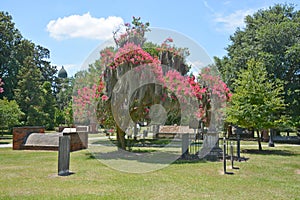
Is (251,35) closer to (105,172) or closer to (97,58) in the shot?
(97,58)

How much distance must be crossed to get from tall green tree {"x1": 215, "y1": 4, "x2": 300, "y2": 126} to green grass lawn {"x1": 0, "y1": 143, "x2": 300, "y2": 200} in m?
15.1

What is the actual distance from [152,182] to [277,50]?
2104 centimetres

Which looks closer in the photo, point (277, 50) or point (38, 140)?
point (38, 140)

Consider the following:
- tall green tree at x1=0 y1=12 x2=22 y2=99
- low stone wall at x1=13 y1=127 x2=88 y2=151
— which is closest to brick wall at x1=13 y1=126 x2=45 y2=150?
low stone wall at x1=13 y1=127 x2=88 y2=151

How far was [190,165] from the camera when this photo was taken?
1141 cm

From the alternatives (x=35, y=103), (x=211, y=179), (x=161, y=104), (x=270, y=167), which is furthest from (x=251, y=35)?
(x=35, y=103)

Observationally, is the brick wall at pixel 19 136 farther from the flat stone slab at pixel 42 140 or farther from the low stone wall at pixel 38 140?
the flat stone slab at pixel 42 140

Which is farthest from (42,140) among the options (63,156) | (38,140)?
(63,156)

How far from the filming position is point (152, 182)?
27.1ft

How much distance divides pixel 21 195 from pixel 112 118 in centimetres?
858

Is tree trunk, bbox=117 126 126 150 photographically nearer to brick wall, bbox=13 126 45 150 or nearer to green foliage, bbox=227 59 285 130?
brick wall, bbox=13 126 45 150

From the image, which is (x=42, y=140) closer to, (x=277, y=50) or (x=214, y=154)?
(x=214, y=154)

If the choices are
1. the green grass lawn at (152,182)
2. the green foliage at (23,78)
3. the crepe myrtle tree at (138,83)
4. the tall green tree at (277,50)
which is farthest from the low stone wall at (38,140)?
the green foliage at (23,78)

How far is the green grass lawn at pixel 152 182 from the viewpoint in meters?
6.91
